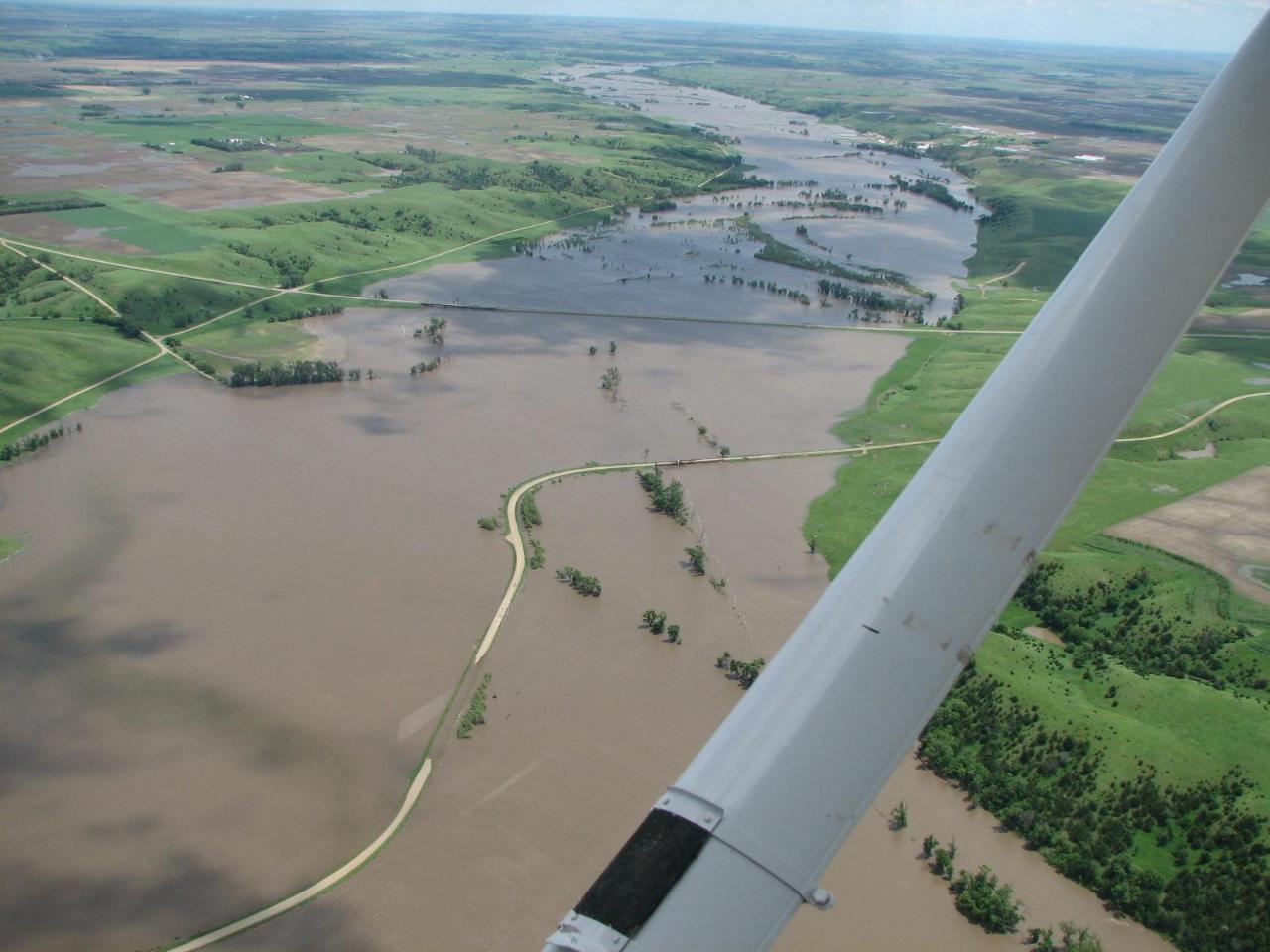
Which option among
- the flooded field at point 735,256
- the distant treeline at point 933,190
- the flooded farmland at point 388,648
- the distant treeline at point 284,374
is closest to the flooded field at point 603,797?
the flooded farmland at point 388,648

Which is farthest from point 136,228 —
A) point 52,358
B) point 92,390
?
point 92,390

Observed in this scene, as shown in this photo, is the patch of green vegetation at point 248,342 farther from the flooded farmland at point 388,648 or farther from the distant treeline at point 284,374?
the flooded farmland at point 388,648

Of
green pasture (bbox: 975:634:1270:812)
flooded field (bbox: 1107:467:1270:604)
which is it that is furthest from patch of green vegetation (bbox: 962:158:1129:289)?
green pasture (bbox: 975:634:1270:812)

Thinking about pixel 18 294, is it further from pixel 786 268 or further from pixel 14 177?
pixel 786 268

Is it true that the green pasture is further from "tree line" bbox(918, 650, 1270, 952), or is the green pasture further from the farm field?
"tree line" bbox(918, 650, 1270, 952)

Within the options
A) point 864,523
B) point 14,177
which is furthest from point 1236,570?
point 14,177
